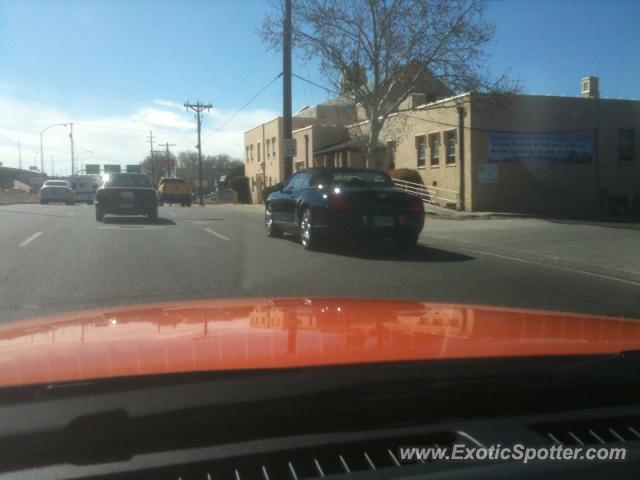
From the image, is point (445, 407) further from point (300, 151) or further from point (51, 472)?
point (300, 151)

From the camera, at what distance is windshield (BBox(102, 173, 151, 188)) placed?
20.6 m

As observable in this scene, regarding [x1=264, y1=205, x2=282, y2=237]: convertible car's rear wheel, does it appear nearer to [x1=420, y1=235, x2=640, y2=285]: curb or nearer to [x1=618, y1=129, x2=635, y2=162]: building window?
[x1=420, y1=235, x2=640, y2=285]: curb

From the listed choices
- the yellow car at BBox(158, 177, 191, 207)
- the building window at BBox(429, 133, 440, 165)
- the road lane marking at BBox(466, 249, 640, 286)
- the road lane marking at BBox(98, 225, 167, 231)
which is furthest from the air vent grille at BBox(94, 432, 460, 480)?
the yellow car at BBox(158, 177, 191, 207)

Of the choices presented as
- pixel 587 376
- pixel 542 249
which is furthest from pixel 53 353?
pixel 542 249

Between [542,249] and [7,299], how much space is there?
8.89m

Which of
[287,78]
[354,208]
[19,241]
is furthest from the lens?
[287,78]

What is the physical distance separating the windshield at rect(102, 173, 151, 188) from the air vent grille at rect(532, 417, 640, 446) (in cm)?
1922

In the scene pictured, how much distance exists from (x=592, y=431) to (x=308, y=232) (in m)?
Answer: 9.65

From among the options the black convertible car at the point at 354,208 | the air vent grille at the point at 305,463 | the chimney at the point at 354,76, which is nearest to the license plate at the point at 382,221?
the black convertible car at the point at 354,208

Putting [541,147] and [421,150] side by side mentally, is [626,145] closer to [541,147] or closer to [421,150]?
[541,147]

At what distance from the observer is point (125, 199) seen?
65.2ft

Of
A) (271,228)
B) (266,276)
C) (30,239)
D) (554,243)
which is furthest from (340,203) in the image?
(30,239)

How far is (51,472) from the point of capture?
7.20ft

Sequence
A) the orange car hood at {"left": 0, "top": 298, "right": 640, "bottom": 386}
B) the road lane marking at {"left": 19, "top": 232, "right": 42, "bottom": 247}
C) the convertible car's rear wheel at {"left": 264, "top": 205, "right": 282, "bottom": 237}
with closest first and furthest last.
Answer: the orange car hood at {"left": 0, "top": 298, "right": 640, "bottom": 386} < the road lane marking at {"left": 19, "top": 232, "right": 42, "bottom": 247} < the convertible car's rear wheel at {"left": 264, "top": 205, "right": 282, "bottom": 237}
